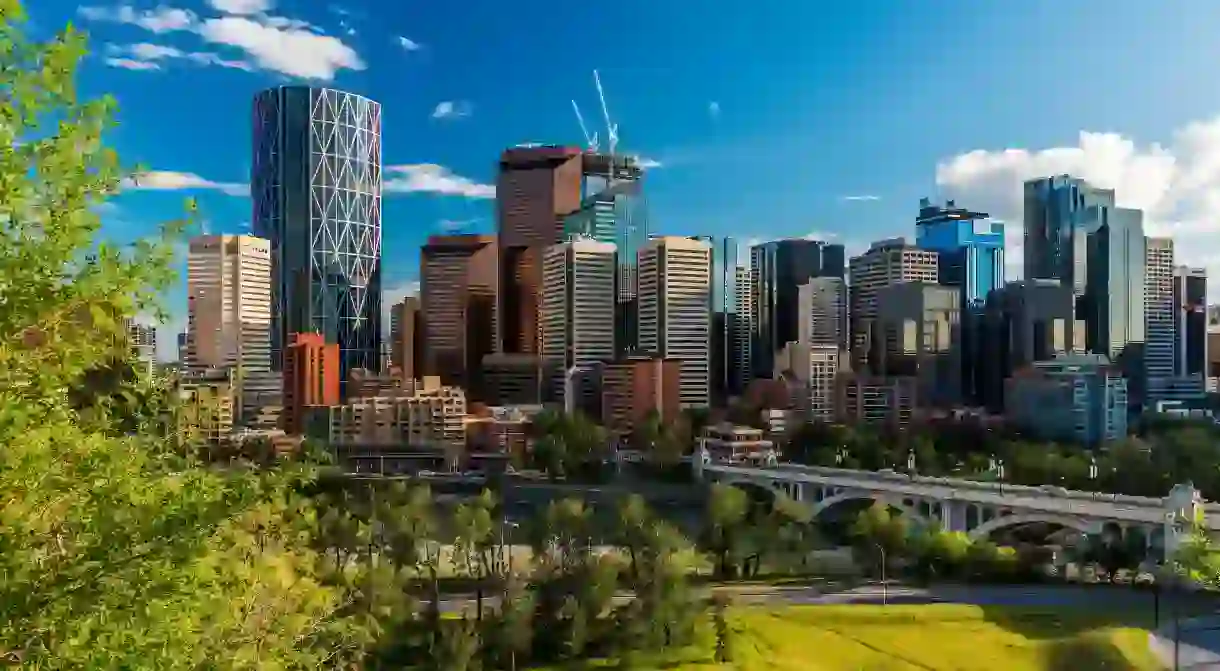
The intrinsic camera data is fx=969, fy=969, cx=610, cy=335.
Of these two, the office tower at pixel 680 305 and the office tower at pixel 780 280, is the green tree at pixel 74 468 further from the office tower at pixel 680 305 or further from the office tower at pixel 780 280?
the office tower at pixel 780 280

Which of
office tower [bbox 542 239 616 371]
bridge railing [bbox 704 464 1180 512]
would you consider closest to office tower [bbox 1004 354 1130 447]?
bridge railing [bbox 704 464 1180 512]

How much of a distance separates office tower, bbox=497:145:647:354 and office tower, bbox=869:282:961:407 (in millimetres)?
3461

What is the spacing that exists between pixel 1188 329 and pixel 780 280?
16.2 ft

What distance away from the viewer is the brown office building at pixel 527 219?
44.3 feet

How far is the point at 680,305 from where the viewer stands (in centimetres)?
1232

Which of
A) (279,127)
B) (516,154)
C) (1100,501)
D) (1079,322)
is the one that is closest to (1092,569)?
(1100,501)

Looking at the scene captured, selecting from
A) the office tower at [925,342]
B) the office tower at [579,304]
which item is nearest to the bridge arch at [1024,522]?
the office tower at [925,342]

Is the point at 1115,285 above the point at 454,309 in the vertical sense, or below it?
above

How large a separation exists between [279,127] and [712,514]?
32.4 feet

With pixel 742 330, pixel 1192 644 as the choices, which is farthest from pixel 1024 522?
pixel 742 330

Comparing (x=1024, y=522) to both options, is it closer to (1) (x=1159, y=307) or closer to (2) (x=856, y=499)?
(2) (x=856, y=499)

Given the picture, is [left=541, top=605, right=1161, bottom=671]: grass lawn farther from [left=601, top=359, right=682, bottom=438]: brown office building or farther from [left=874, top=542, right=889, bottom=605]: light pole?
[left=601, top=359, right=682, bottom=438]: brown office building

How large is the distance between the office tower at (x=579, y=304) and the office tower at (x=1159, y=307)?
6.35m

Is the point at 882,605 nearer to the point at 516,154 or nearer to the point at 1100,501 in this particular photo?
the point at 1100,501
